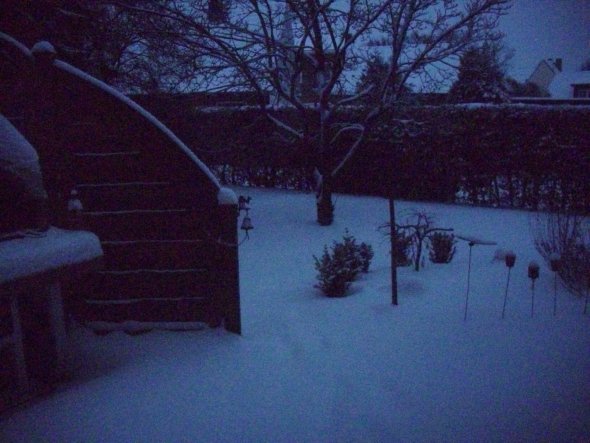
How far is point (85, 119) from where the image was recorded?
3.80 m

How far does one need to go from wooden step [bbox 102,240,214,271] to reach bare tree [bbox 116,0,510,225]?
4.65m

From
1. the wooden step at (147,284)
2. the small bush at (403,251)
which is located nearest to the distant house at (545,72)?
the small bush at (403,251)

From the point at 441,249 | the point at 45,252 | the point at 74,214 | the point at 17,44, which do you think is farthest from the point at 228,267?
the point at 441,249

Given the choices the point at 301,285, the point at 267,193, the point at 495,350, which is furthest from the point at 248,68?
the point at 495,350

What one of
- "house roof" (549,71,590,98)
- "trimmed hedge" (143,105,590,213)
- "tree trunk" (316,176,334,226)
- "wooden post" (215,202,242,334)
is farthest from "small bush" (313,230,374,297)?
"house roof" (549,71,590,98)

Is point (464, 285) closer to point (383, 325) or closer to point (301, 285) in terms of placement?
point (383, 325)

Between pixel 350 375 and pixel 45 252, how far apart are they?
237 centimetres

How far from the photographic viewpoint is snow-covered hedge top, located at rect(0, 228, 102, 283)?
8.63 ft

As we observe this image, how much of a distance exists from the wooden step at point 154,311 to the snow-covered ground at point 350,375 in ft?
0.53

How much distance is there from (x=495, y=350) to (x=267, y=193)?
30.5 feet

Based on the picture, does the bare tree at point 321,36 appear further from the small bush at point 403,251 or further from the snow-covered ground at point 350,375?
the snow-covered ground at point 350,375

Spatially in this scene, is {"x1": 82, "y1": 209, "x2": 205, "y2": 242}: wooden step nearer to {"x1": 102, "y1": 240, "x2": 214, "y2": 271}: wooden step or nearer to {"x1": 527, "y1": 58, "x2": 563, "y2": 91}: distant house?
{"x1": 102, "y1": 240, "x2": 214, "y2": 271}: wooden step

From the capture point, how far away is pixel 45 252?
2.86 metres

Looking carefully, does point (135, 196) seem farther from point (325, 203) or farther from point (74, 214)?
point (325, 203)
